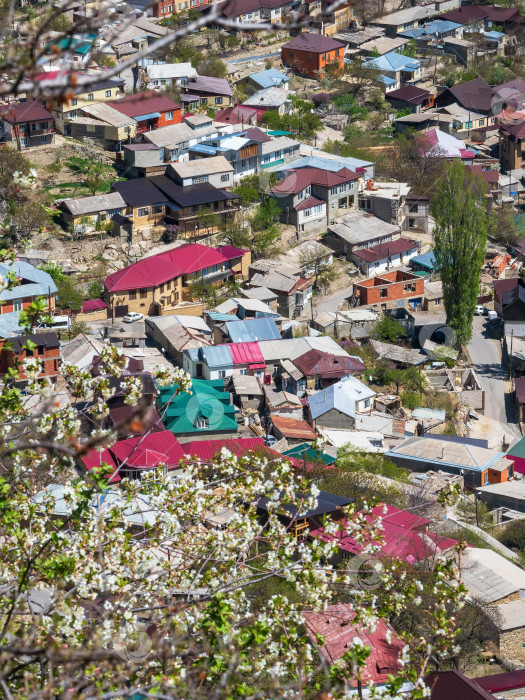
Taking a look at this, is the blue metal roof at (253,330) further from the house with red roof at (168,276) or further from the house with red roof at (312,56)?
the house with red roof at (312,56)

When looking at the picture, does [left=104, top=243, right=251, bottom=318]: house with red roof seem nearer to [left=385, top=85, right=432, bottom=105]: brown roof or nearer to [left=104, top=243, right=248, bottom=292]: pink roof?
[left=104, top=243, right=248, bottom=292]: pink roof

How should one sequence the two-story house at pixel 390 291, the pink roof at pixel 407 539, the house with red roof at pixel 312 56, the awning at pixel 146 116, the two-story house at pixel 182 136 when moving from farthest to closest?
1. the house with red roof at pixel 312 56
2. the awning at pixel 146 116
3. the two-story house at pixel 182 136
4. the two-story house at pixel 390 291
5. the pink roof at pixel 407 539

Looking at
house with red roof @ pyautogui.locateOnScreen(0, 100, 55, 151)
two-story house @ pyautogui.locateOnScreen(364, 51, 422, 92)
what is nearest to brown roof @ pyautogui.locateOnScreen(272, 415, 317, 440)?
house with red roof @ pyautogui.locateOnScreen(0, 100, 55, 151)

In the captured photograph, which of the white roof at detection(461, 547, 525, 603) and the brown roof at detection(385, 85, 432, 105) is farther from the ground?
the white roof at detection(461, 547, 525, 603)

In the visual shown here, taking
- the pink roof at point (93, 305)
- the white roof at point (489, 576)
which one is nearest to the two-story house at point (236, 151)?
the pink roof at point (93, 305)

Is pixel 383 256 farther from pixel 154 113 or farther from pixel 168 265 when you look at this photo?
pixel 154 113
